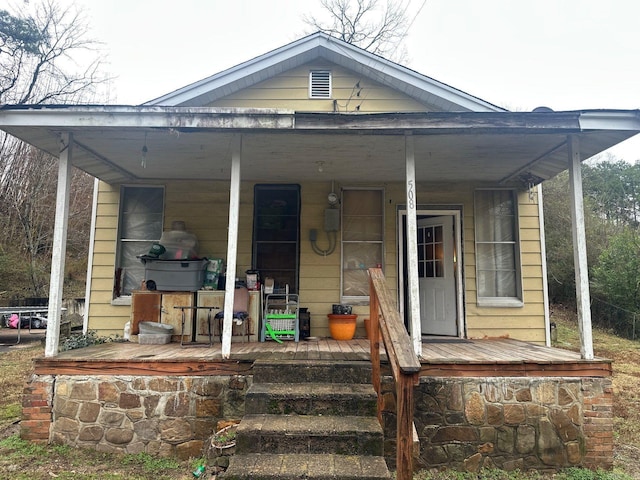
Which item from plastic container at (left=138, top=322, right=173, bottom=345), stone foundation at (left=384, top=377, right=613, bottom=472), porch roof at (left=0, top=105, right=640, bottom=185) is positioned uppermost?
porch roof at (left=0, top=105, right=640, bottom=185)

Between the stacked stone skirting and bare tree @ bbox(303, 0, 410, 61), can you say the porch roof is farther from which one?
bare tree @ bbox(303, 0, 410, 61)

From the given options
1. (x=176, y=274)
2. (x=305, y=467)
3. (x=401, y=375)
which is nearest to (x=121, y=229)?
(x=176, y=274)

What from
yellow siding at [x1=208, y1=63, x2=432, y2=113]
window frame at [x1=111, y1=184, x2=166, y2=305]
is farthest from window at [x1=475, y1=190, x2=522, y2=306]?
window frame at [x1=111, y1=184, x2=166, y2=305]

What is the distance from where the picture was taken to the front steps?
8.26ft

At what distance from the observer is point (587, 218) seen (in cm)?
1485

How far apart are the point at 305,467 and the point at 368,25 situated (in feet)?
45.7

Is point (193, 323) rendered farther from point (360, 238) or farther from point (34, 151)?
point (34, 151)

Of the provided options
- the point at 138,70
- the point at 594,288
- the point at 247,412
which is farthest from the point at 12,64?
the point at 594,288

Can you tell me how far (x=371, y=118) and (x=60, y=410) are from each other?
3.88m

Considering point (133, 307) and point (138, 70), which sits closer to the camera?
point (133, 307)

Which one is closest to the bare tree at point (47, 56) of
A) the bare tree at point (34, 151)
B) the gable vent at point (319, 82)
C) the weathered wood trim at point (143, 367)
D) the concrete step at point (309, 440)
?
the bare tree at point (34, 151)

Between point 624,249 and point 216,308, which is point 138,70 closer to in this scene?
point 216,308

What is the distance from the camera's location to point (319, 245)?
5.51 m

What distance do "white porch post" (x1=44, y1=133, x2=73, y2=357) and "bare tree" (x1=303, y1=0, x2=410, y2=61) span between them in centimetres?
1123
